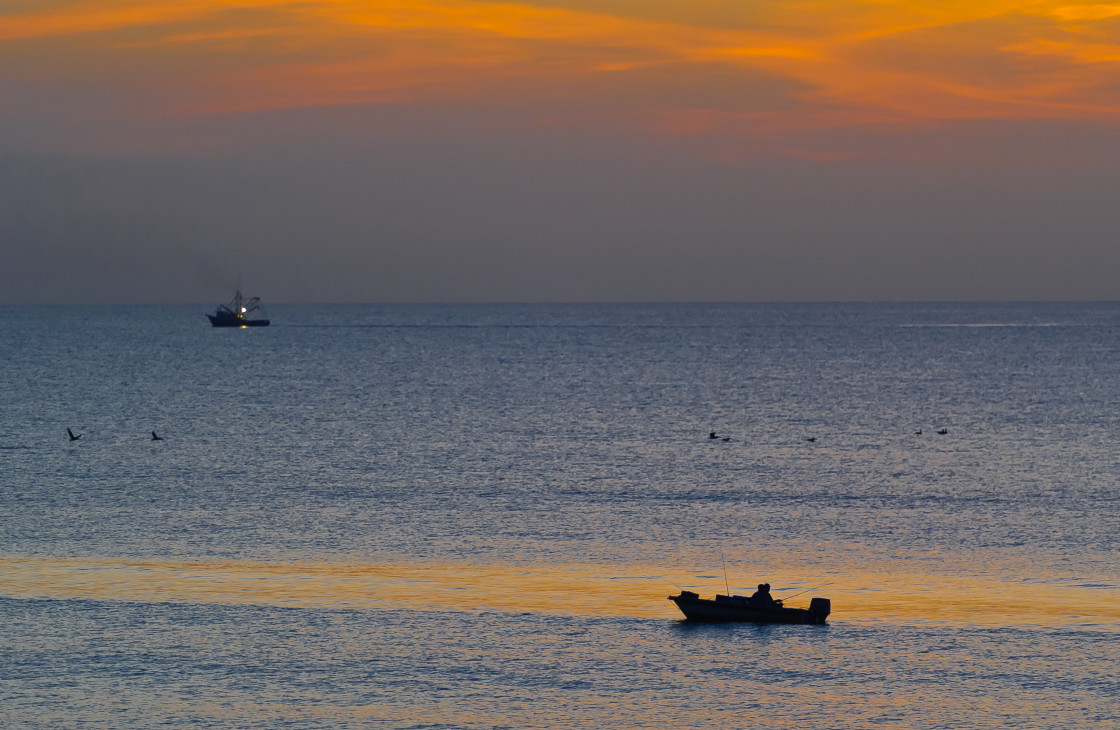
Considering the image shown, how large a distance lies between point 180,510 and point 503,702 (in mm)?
44118

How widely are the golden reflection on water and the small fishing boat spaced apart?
1670 mm

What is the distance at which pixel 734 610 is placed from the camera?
61.9 metres

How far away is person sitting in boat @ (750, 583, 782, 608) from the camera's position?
61938mm

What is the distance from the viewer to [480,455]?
119875 mm

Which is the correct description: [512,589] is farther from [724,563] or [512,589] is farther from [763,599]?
[724,563]

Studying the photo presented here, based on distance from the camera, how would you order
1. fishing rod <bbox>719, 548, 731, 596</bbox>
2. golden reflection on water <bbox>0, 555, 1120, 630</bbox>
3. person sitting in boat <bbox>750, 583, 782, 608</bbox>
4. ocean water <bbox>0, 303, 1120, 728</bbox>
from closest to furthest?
Result: ocean water <bbox>0, 303, 1120, 728</bbox>
person sitting in boat <bbox>750, 583, 782, 608</bbox>
golden reflection on water <bbox>0, 555, 1120, 630</bbox>
fishing rod <bbox>719, 548, 731, 596</bbox>

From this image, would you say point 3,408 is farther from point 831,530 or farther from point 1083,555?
point 1083,555

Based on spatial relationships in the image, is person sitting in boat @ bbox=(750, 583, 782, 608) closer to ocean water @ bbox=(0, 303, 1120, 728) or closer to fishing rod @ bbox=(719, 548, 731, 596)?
ocean water @ bbox=(0, 303, 1120, 728)

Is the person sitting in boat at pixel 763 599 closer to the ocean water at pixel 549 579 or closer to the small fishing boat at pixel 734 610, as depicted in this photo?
the small fishing boat at pixel 734 610

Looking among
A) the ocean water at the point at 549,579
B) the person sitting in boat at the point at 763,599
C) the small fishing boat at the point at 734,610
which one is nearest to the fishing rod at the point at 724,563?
the ocean water at the point at 549,579

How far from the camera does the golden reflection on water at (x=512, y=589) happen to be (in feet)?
208

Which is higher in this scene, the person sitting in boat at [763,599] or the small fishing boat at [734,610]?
the person sitting in boat at [763,599]

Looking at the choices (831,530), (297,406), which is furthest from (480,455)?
(297,406)

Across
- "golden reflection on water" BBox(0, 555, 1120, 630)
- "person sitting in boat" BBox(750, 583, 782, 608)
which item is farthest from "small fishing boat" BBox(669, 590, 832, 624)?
"golden reflection on water" BBox(0, 555, 1120, 630)
